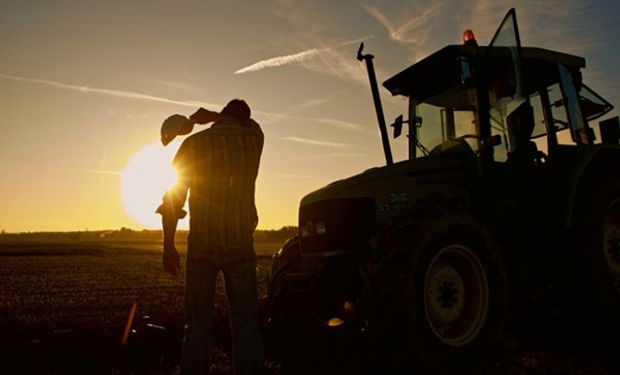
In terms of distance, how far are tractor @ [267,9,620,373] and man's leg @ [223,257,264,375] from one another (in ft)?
2.60

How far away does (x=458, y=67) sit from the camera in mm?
5328

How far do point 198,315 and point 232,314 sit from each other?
0.23 m

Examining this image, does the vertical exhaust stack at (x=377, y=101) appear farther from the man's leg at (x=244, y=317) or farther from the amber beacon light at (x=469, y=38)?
the man's leg at (x=244, y=317)

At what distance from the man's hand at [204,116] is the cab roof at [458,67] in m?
2.63

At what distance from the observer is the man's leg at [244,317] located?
11.1 ft

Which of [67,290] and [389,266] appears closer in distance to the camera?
[389,266]

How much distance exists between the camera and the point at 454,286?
409 cm

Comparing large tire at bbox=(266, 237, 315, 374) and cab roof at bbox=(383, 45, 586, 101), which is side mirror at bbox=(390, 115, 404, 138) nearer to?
cab roof at bbox=(383, 45, 586, 101)

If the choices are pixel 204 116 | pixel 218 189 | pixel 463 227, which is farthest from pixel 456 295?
pixel 204 116

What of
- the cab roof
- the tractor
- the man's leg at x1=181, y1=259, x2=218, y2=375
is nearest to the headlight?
the tractor

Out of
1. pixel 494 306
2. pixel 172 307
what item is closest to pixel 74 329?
pixel 172 307

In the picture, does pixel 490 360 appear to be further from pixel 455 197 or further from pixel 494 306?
pixel 455 197

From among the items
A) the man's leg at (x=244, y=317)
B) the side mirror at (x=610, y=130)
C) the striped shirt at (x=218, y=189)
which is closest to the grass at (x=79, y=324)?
the man's leg at (x=244, y=317)

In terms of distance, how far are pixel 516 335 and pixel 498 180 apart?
1.80 metres
